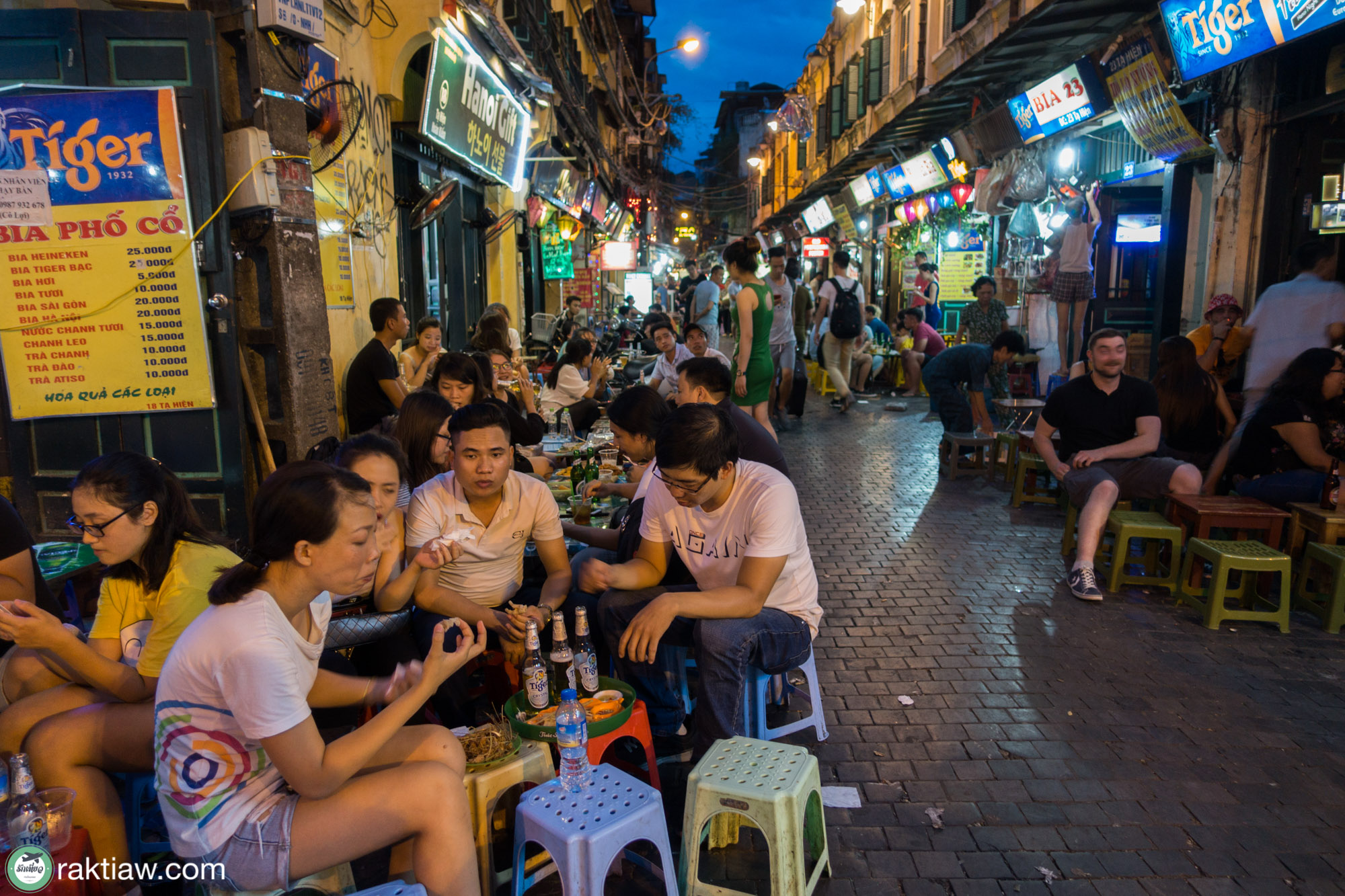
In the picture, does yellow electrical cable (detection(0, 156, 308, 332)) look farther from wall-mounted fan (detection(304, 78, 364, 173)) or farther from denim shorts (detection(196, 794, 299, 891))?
denim shorts (detection(196, 794, 299, 891))

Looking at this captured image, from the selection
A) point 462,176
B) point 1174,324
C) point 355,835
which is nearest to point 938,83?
point 1174,324

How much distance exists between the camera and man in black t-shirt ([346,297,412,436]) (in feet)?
21.6

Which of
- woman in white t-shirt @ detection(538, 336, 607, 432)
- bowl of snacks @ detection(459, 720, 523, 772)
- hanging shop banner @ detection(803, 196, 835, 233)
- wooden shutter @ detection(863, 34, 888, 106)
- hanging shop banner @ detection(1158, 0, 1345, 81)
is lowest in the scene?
bowl of snacks @ detection(459, 720, 523, 772)

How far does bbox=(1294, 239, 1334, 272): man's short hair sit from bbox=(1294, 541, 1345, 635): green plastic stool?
2.64 meters

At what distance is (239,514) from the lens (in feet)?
17.3

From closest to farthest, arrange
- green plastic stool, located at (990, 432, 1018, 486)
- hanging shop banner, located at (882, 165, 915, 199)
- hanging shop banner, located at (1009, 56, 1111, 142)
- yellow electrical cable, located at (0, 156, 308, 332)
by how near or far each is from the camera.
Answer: yellow electrical cable, located at (0, 156, 308, 332) < green plastic stool, located at (990, 432, 1018, 486) < hanging shop banner, located at (1009, 56, 1111, 142) < hanging shop banner, located at (882, 165, 915, 199)

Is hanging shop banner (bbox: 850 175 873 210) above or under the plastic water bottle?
above

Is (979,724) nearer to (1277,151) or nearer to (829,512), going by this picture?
(829,512)

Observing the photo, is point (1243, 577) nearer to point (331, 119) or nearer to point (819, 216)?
point (331, 119)

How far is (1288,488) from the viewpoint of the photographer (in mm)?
5402

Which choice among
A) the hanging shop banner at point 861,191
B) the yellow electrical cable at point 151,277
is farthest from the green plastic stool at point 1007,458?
the hanging shop banner at point 861,191

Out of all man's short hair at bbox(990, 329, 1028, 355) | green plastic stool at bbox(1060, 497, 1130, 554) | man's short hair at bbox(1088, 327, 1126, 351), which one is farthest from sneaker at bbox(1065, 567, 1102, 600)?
man's short hair at bbox(990, 329, 1028, 355)

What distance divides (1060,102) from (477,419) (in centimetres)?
911

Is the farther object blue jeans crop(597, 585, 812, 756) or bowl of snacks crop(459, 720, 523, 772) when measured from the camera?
blue jeans crop(597, 585, 812, 756)
